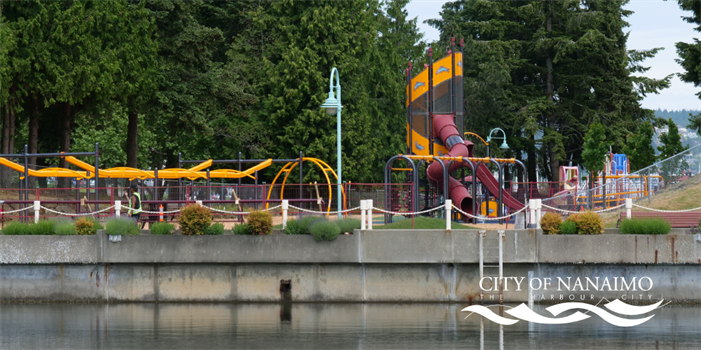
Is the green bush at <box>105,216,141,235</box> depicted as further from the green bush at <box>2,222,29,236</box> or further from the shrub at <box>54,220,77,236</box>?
the green bush at <box>2,222,29,236</box>

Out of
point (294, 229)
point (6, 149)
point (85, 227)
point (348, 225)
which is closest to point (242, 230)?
point (294, 229)

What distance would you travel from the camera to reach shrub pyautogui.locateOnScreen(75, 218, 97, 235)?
81.7 ft

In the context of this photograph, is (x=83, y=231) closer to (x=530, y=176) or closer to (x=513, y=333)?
(x=513, y=333)

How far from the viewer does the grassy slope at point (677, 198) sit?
97.9 ft

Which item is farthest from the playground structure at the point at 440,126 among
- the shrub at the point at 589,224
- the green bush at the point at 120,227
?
the green bush at the point at 120,227

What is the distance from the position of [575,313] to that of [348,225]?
20.3 ft

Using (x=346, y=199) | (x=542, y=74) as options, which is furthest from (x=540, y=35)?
(x=346, y=199)

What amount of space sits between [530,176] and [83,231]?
2008 inches

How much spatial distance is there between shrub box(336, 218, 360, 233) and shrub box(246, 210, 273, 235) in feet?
5.90

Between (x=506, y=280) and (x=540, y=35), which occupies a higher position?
(x=540, y=35)

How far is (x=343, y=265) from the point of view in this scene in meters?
24.2

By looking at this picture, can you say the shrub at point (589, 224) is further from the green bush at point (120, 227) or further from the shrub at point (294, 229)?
the green bush at point (120, 227)

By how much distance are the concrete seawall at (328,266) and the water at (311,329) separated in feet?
2.51

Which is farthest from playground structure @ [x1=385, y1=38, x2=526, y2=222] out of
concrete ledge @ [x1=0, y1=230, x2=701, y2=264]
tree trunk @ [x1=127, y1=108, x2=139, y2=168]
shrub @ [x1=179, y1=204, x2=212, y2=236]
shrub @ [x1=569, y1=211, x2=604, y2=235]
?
tree trunk @ [x1=127, y1=108, x2=139, y2=168]
